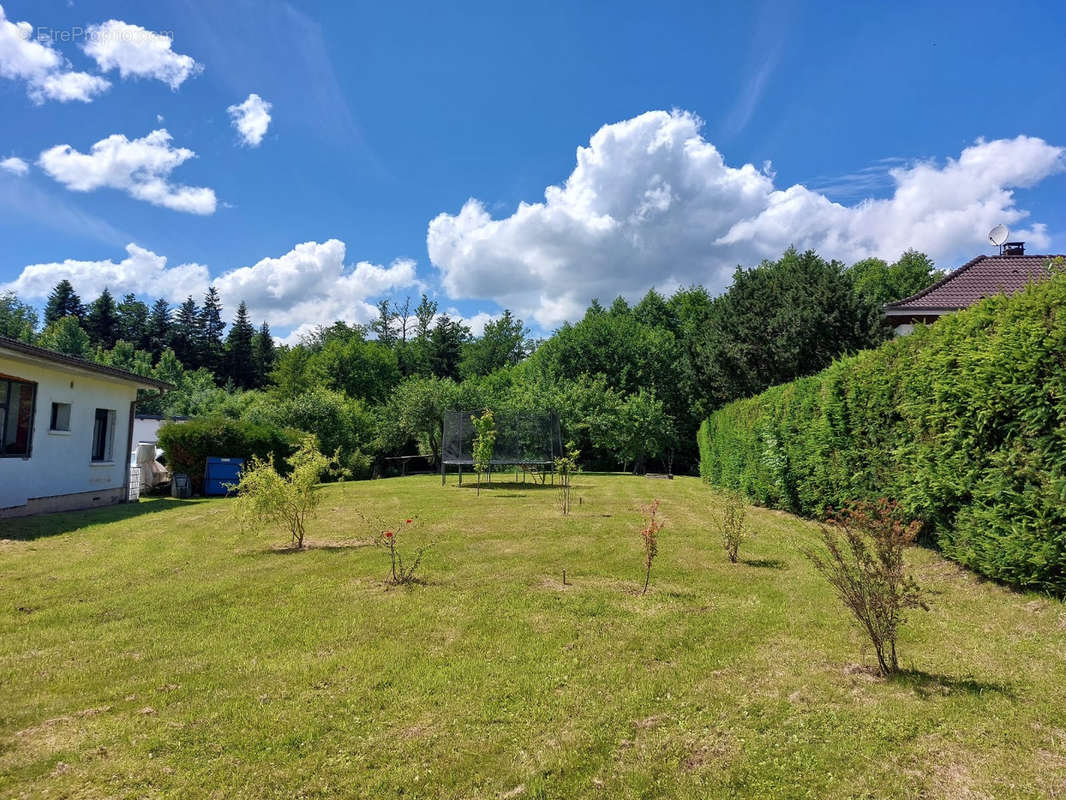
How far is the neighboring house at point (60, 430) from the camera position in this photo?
36.2ft

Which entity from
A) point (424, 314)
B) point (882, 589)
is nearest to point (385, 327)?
point (424, 314)

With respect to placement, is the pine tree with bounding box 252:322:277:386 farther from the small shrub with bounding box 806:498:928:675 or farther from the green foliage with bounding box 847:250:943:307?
the small shrub with bounding box 806:498:928:675

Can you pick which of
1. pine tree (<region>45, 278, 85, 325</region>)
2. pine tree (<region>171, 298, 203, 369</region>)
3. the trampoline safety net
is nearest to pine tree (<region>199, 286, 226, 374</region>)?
pine tree (<region>171, 298, 203, 369</region>)

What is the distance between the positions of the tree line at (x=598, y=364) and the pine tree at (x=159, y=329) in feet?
18.1

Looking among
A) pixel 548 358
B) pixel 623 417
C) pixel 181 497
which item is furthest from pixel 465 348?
pixel 181 497

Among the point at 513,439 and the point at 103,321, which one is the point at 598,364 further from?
the point at 103,321

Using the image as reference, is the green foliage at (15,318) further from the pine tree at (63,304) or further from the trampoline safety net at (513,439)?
the trampoline safety net at (513,439)

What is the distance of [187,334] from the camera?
2751 inches

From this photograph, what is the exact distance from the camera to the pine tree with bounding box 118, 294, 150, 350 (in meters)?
68.2

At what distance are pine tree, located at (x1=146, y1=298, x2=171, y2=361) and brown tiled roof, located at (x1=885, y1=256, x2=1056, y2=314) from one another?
74761mm

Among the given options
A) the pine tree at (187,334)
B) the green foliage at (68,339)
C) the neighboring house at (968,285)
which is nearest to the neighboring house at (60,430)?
the neighboring house at (968,285)

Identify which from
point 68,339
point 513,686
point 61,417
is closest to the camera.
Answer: point 513,686

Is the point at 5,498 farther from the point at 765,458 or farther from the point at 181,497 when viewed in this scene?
the point at 765,458

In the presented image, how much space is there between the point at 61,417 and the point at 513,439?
12.5 meters
